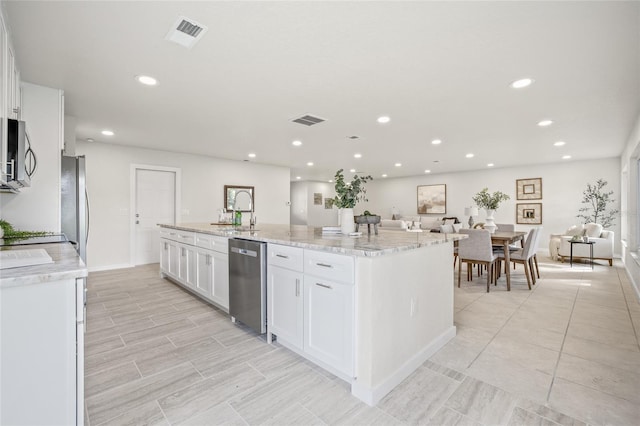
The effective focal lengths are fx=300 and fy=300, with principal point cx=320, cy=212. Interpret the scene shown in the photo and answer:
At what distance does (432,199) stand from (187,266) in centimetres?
858

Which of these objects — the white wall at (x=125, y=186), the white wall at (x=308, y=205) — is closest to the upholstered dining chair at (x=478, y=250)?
the white wall at (x=125, y=186)

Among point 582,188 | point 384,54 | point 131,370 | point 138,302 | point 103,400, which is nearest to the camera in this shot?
point 103,400

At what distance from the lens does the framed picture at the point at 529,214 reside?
8203 millimetres

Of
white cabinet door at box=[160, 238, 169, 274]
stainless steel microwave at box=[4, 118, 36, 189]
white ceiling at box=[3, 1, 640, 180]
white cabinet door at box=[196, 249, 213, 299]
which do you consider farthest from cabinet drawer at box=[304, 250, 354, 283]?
white cabinet door at box=[160, 238, 169, 274]

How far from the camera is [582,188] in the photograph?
7535 millimetres

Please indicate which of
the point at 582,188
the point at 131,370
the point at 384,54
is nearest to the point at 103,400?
the point at 131,370

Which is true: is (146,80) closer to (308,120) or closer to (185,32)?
(185,32)

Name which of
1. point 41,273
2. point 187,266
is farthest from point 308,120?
point 41,273

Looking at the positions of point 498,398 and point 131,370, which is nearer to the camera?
point 498,398

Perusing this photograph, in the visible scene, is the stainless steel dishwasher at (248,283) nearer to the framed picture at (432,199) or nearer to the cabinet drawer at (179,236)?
the cabinet drawer at (179,236)

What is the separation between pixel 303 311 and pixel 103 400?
1.27 metres

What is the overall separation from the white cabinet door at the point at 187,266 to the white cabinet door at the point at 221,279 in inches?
22.8

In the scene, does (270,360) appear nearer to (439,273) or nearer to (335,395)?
(335,395)

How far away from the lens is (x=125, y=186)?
222 inches
